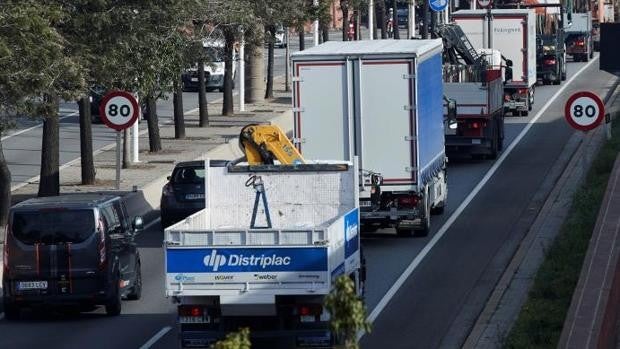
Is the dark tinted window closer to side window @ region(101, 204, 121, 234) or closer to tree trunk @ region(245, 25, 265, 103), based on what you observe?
side window @ region(101, 204, 121, 234)

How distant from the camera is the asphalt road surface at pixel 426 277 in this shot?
18922 mm

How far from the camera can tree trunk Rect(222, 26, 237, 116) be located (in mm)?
41125

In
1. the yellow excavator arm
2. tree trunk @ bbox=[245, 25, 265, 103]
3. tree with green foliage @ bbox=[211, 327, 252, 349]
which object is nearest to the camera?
tree with green foliage @ bbox=[211, 327, 252, 349]

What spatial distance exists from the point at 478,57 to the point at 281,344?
25713mm

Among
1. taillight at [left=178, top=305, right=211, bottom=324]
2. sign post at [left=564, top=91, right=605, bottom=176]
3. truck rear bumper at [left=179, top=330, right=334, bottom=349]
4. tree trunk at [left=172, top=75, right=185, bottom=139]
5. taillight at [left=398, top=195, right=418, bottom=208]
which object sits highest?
sign post at [left=564, top=91, right=605, bottom=176]

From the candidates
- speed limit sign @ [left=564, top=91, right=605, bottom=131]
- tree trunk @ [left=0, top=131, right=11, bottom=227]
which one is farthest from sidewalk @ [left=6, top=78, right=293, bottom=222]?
speed limit sign @ [left=564, top=91, right=605, bottom=131]

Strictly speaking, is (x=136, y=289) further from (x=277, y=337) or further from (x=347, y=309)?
(x=347, y=309)

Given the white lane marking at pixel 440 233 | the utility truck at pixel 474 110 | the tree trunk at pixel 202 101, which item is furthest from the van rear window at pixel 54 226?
the tree trunk at pixel 202 101

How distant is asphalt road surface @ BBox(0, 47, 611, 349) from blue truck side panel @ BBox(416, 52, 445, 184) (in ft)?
4.22

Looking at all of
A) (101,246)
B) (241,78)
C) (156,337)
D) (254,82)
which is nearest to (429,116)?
(101,246)

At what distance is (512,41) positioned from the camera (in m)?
49.0

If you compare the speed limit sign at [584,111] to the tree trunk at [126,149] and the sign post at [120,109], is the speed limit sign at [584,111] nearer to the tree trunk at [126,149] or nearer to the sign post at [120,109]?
the sign post at [120,109]

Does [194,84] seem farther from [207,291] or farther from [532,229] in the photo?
[207,291]

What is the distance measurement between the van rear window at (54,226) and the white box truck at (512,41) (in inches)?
1176
